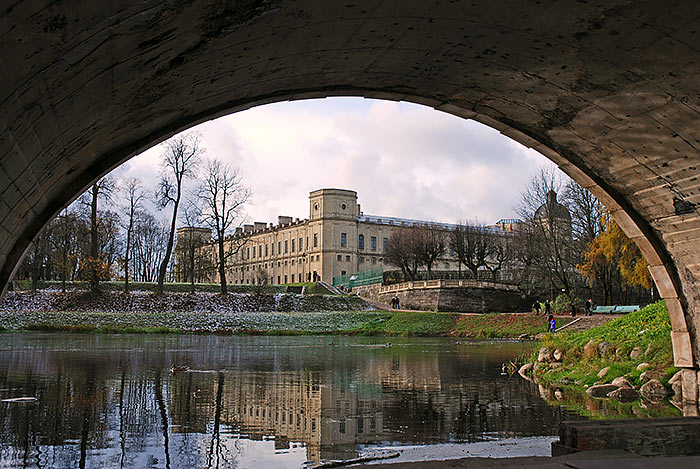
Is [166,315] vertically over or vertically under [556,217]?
under

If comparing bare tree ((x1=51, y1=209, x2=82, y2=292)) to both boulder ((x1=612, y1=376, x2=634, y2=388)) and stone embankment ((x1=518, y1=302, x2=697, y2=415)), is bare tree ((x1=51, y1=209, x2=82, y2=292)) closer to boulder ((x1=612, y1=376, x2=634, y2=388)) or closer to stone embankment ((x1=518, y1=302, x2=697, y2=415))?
stone embankment ((x1=518, y1=302, x2=697, y2=415))

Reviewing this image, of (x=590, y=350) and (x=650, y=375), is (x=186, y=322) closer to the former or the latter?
(x=590, y=350)

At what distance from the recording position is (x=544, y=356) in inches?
629

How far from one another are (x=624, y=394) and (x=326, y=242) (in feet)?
282

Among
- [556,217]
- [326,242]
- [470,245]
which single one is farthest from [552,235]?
[326,242]

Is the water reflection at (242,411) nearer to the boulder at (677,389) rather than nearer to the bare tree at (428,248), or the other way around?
the boulder at (677,389)

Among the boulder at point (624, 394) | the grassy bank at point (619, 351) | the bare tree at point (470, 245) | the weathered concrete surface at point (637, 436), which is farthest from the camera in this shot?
the bare tree at point (470, 245)

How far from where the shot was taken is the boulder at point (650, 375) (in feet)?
36.5

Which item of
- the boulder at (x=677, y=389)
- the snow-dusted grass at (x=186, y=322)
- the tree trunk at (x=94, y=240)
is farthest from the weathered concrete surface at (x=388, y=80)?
the tree trunk at (x=94, y=240)

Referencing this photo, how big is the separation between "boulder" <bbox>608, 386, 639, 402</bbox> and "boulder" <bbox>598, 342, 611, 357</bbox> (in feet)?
8.87

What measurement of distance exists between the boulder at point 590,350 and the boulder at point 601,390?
269 centimetres

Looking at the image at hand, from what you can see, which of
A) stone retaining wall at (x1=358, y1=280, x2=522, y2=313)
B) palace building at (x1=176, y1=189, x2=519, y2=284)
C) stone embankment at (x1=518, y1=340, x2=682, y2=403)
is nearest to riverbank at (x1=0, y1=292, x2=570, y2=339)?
stone retaining wall at (x1=358, y1=280, x2=522, y2=313)

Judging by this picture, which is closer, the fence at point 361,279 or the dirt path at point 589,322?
the dirt path at point 589,322

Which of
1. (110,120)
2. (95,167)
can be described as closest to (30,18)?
(110,120)
